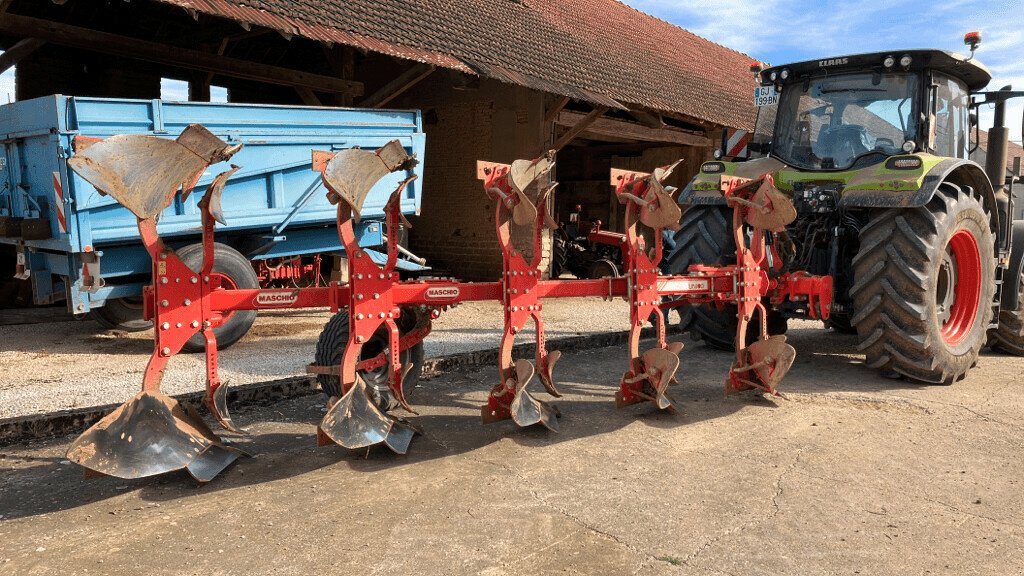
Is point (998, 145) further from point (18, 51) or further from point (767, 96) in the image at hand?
point (18, 51)

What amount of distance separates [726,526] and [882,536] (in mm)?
560

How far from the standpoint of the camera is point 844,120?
228 inches

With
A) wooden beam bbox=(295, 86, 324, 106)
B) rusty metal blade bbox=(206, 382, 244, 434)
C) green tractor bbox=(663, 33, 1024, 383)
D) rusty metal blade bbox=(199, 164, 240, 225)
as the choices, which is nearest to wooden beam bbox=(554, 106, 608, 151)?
wooden beam bbox=(295, 86, 324, 106)

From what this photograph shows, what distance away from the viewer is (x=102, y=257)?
6168mm

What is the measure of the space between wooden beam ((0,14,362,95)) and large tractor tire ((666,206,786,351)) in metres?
5.71

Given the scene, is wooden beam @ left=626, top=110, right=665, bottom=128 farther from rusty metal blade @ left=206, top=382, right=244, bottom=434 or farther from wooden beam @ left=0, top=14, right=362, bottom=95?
rusty metal blade @ left=206, top=382, right=244, bottom=434

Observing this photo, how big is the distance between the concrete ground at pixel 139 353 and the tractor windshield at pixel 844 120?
2531mm

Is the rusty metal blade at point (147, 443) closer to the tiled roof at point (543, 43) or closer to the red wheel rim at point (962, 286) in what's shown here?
the tiled roof at point (543, 43)

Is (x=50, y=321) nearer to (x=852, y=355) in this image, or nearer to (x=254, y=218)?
(x=254, y=218)

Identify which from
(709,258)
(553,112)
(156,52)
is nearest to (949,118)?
(709,258)

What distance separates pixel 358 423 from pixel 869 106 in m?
4.46

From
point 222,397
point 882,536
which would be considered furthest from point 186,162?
point 882,536

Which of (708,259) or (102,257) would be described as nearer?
(708,259)

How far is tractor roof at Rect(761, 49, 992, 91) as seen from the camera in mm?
5441
